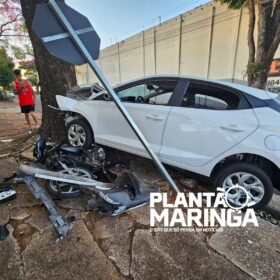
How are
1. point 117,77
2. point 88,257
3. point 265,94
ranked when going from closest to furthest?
point 88,257
point 265,94
point 117,77

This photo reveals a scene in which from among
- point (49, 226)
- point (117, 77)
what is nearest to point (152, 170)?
point (49, 226)

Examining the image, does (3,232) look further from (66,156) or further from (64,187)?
(66,156)

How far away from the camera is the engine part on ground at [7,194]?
9.50 feet

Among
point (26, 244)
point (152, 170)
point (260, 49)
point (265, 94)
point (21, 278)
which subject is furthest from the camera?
point (260, 49)

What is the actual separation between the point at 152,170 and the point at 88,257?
2014 millimetres

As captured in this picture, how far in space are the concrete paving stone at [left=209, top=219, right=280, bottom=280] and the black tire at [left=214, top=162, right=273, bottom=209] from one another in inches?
11.5

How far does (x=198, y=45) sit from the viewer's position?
36.3ft

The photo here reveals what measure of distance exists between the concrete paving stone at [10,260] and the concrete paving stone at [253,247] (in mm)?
1929

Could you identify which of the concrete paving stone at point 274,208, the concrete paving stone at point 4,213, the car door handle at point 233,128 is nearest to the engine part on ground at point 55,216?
the concrete paving stone at point 4,213

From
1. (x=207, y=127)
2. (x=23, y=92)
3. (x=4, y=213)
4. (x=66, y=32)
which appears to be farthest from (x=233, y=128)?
(x=23, y=92)

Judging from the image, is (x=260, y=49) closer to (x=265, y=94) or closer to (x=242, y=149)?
(x=265, y=94)

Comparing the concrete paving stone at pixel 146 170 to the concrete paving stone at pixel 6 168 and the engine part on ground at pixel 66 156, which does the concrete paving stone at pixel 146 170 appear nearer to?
the engine part on ground at pixel 66 156

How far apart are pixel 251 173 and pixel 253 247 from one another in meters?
0.87

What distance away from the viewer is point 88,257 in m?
2.09
